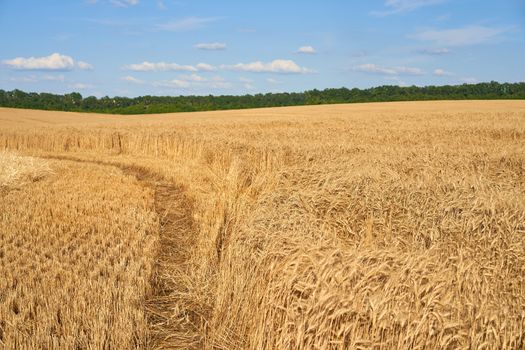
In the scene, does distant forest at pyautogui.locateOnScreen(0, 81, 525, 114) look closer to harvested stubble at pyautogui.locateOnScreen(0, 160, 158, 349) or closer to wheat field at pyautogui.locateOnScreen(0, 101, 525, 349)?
harvested stubble at pyautogui.locateOnScreen(0, 160, 158, 349)

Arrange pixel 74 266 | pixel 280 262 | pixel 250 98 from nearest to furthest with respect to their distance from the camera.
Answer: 1. pixel 280 262
2. pixel 74 266
3. pixel 250 98

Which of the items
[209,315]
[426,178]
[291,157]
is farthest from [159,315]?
[291,157]

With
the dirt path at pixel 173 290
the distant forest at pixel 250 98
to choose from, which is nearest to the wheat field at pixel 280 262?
the dirt path at pixel 173 290

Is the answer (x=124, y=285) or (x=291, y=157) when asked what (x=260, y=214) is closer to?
(x=124, y=285)

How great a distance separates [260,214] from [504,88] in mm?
82152

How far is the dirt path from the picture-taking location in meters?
5.22

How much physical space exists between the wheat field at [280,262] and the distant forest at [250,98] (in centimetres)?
5932

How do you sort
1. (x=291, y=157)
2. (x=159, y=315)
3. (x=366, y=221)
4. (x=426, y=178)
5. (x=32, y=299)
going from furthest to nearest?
1. (x=291, y=157)
2. (x=426, y=178)
3. (x=366, y=221)
4. (x=159, y=315)
5. (x=32, y=299)

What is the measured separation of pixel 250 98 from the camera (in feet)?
287

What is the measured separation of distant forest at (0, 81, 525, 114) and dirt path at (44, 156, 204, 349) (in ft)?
194

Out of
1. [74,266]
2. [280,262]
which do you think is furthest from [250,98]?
[280,262]

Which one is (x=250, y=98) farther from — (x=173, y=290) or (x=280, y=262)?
(x=280, y=262)

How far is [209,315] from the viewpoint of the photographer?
18.4 ft

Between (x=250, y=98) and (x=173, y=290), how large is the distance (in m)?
82.5
